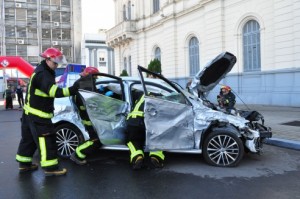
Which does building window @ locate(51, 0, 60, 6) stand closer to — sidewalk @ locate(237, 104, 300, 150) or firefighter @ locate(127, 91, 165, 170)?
sidewalk @ locate(237, 104, 300, 150)

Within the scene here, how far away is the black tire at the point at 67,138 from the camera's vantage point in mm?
5969

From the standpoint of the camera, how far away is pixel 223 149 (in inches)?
209

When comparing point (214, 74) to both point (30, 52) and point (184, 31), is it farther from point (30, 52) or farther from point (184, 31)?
point (30, 52)

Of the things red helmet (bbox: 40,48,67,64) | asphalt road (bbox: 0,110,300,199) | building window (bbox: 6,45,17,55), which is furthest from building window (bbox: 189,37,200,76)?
building window (bbox: 6,45,17,55)

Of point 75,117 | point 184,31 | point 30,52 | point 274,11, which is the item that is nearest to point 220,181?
point 75,117

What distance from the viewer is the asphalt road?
418cm

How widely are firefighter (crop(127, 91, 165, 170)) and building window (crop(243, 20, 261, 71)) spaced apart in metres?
12.0

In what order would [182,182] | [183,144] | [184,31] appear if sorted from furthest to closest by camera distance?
1. [184,31]
2. [183,144]
3. [182,182]

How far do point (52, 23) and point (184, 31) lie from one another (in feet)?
115

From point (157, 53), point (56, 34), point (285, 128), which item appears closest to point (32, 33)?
point (56, 34)

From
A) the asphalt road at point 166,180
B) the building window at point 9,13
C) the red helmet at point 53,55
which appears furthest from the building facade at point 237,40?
the building window at point 9,13

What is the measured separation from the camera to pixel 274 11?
14.5m

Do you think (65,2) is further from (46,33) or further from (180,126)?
(180,126)

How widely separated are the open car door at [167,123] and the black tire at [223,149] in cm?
29
